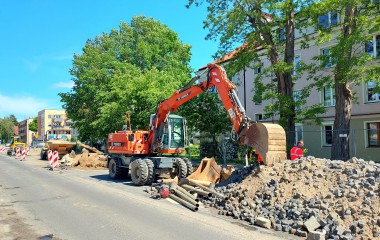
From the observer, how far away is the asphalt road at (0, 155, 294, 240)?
23.2 ft

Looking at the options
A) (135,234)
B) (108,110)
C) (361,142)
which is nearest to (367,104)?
(361,142)

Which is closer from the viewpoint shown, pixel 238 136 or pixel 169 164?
pixel 238 136

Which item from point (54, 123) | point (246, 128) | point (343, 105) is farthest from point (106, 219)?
point (54, 123)

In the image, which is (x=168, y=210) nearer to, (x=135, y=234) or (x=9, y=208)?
(x=135, y=234)

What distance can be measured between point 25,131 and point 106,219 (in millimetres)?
173826

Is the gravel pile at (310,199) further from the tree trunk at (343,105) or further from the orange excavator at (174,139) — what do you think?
the tree trunk at (343,105)

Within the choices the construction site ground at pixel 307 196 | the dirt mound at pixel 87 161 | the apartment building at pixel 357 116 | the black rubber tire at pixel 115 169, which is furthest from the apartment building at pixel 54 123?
the construction site ground at pixel 307 196

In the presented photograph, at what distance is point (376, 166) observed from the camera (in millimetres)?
9133

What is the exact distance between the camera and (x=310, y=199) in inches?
325

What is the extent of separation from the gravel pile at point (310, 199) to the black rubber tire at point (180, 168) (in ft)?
12.5

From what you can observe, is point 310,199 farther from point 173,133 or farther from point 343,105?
point 343,105

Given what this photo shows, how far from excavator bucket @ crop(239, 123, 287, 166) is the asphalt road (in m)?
2.31

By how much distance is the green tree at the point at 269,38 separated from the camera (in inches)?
729

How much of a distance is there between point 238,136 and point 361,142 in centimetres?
1693
